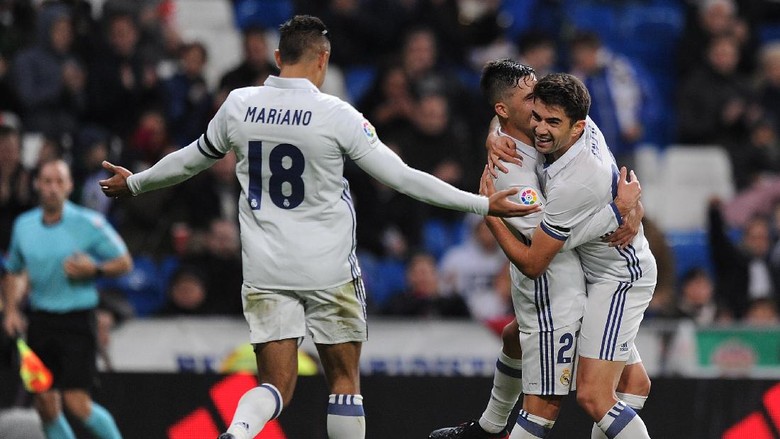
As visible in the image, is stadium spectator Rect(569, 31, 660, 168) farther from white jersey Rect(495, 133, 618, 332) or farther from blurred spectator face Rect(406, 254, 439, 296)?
white jersey Rect(495, 133, 618, 332)

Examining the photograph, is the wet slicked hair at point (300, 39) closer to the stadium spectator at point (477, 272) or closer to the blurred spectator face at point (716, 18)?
the stadium spectator at point (477, 272)

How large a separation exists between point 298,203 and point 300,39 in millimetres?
770

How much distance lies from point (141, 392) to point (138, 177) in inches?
104

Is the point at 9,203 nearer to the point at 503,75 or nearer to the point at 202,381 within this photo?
the point at 202,381

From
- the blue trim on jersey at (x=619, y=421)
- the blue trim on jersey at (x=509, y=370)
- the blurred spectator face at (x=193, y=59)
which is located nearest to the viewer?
the blue trim on jersey at (x=619, y=421)

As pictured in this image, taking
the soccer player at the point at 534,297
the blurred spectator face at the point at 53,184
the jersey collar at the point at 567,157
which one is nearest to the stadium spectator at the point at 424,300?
the blurred spectator face at the point at 53,184

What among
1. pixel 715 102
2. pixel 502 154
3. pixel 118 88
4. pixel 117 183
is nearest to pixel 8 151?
pixel 118 88

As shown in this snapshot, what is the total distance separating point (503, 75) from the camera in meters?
6.54

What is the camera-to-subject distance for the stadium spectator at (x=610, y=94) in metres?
12.3

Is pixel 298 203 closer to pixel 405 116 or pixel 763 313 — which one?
pixel 763 313

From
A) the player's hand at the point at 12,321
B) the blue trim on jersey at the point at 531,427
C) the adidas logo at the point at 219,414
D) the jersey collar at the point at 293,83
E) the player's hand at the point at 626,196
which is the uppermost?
the jersey collar at the point at 293,83

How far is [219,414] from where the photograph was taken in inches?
343

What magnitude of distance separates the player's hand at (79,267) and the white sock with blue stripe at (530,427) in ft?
11.2

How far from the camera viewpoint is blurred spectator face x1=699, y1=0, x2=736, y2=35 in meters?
14.0
